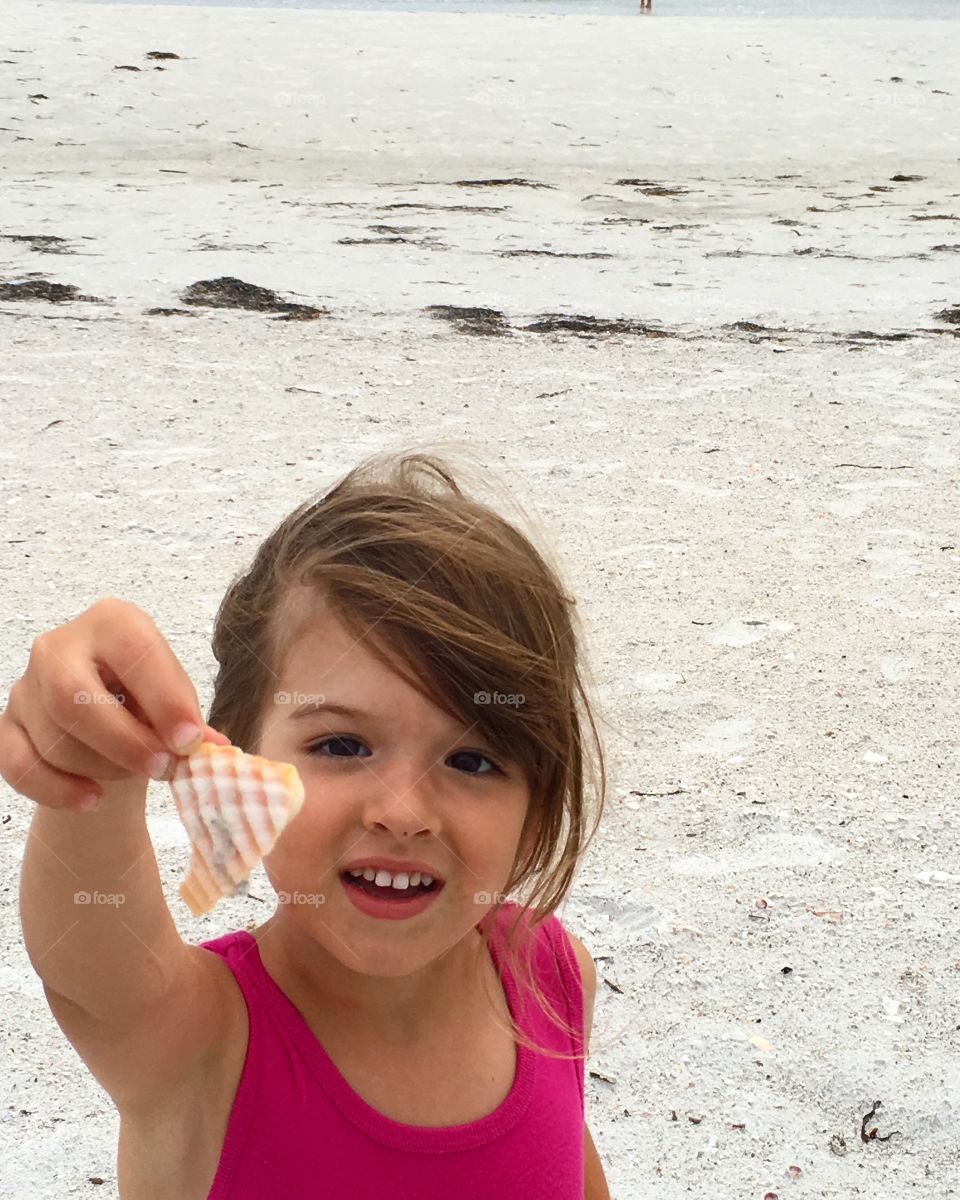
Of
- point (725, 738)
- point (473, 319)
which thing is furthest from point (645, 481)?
point (473, 319)

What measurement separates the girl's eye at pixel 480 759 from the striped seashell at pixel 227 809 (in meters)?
0.39

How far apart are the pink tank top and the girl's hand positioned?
0.55m

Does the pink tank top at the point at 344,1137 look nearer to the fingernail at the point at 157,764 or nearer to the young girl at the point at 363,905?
the young girl at the point at 363,905

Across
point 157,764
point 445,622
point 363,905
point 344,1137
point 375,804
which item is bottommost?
point 344,1137

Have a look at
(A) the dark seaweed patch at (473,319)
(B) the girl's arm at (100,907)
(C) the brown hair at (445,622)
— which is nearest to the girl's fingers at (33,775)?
(B) the girl's arm at (100,907)

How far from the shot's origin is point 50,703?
3.20 feet

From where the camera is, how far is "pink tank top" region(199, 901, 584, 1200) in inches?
56.2

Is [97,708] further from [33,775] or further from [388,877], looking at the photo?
[388,877]

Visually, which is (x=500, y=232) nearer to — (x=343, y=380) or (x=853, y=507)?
(x=343, y=380)

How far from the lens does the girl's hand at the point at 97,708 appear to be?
3.19 feet

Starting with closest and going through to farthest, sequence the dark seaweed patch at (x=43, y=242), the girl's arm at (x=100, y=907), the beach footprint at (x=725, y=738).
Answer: the girl's arm at (x=100, y=907) → the beach footprint at (x=725, y=738) → the dark seaweed patch at (x=43, y=242)

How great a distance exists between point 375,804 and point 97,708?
415 mm

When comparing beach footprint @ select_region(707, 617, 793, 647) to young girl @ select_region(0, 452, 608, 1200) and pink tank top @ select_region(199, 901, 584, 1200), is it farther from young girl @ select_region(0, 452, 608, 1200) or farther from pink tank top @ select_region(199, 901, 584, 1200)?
pink tank top @ select_region(199, 901, 584, 1200)

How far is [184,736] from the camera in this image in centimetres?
Answer: 100
